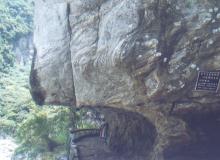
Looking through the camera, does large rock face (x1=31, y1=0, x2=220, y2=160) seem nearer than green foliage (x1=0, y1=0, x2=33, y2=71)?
Yes

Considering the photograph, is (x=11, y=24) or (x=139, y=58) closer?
(x=139, y=58)

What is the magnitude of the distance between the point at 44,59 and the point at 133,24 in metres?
2.43

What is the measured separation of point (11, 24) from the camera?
19859 mm

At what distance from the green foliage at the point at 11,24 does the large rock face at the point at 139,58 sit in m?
10.8

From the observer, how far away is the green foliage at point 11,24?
18766 mm

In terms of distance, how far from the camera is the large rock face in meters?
6.82

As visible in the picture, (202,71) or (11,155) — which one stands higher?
(202,71)

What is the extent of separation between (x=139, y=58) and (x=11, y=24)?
564 inches

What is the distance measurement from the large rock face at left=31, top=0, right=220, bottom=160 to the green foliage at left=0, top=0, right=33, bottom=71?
10.8 m

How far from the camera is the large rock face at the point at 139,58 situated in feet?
22.4

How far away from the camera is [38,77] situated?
855 centimetres

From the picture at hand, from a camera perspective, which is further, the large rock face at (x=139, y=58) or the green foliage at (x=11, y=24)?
the green foliage at (x=11, y=24)

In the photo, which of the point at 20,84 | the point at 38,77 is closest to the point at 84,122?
the point at 38,77

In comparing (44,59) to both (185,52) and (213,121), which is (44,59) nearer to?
(185,52)
